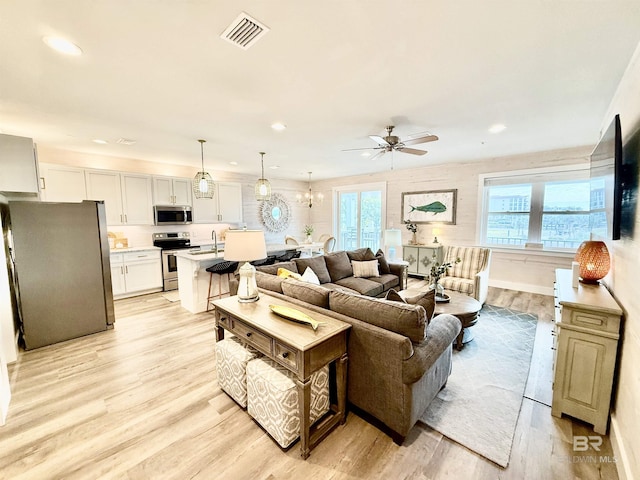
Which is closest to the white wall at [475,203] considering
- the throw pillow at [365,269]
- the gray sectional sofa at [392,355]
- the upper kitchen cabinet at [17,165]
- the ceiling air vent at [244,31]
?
the throw pillow at [365,269]

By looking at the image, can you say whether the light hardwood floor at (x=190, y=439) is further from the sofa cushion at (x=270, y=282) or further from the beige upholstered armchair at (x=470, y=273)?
the beige upholstered armchair at (x=470, y=273)

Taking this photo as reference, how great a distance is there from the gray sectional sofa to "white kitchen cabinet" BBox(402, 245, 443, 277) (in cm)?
371

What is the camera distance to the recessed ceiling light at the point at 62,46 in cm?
169

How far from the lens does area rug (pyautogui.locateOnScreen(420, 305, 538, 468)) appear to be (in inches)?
70.1

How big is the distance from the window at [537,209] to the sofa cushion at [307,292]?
473 centimetres

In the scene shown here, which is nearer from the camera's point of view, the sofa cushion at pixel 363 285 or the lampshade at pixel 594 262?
the lampshade at pixel 594 262

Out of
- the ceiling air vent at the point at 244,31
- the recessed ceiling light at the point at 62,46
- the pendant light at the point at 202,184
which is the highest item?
the ceiling air vent at the point at 244,31

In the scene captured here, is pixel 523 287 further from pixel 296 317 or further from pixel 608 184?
pixel 296 317

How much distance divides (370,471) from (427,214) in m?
5.50

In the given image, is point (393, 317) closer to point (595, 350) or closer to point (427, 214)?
point (595, 350)

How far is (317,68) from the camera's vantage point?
6.69ft

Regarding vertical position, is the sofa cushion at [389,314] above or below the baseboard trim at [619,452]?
above

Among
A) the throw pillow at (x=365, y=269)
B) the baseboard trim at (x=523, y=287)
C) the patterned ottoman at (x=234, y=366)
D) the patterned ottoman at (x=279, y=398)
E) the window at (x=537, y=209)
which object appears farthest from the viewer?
the baseboard trim at (x=523, y=287)

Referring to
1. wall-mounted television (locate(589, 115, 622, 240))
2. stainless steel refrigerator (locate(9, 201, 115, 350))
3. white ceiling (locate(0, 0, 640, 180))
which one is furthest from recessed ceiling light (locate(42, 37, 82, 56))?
wall-mounted television (locate(589, 115, 622, 240))
